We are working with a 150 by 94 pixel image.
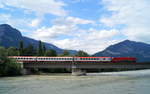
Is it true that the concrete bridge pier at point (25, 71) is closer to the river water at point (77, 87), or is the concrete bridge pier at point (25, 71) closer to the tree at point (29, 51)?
the river water at point (77, 87)

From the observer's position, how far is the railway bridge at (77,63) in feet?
321

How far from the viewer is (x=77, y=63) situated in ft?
330

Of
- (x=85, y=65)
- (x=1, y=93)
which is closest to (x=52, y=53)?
(x=85, y=65)

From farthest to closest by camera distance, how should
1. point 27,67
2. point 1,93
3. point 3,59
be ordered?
point 27,67 → point 3,59 → point 1,93

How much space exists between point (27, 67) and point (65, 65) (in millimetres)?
17947

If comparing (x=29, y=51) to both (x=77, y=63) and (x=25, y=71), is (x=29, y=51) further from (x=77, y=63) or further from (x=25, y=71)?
(x=77, y=63)

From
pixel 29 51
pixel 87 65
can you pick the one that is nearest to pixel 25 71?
pixel 87 65

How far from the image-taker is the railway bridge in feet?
321

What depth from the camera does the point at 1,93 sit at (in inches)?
1463

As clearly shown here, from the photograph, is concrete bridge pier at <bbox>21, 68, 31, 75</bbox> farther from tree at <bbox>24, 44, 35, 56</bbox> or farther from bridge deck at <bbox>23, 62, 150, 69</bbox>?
tree at <bbox>24, 44, 35, 56</bbox>

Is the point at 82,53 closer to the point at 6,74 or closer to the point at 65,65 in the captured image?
the point at 65,65

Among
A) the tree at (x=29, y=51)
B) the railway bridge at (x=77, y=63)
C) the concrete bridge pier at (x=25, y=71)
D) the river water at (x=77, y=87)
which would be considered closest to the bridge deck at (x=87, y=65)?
the railway bridge at (x=77, y=63)

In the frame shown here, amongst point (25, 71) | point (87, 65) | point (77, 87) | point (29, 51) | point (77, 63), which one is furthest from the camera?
point (29, 51)

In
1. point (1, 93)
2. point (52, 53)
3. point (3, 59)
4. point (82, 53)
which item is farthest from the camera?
point (82, 53)
